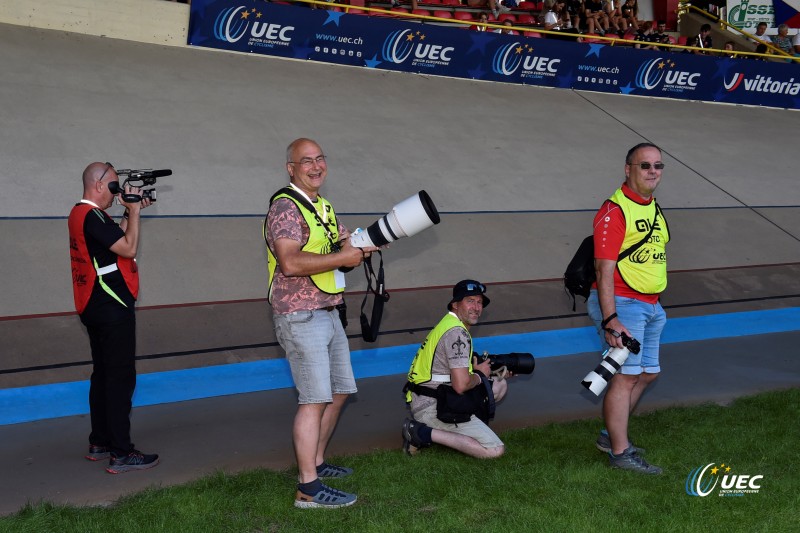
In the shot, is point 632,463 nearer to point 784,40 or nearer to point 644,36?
point 644,36

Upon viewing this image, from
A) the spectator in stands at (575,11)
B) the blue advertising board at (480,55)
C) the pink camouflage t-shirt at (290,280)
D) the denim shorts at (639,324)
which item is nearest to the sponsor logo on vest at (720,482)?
the denim shorts at (639,324)

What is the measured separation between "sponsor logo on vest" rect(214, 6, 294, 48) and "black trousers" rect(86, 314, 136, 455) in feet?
34.1

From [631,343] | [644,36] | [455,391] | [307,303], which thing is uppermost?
[644,36]

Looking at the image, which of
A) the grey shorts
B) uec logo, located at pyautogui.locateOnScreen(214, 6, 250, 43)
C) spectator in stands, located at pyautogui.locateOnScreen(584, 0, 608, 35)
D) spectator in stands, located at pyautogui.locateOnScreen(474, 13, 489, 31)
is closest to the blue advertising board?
uec logo, located at pyautogui.locateOnScreen(214, 6, 250, 43)

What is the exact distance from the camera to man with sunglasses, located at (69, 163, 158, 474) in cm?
519

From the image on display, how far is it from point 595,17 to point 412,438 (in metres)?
16.1

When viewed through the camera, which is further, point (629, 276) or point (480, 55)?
point (480, 55)

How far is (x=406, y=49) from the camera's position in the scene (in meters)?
16.2

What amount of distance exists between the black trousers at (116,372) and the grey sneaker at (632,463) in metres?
2.90

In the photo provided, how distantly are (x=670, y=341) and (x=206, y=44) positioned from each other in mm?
9464

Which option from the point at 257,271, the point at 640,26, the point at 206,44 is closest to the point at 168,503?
the point at 257,271

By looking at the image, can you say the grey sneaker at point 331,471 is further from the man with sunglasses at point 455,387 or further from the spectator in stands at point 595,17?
the spectator in stands at point 595,17

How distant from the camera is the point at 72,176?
10.3 metres

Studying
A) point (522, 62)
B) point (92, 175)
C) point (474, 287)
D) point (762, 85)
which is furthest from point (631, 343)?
point (762, 85)
